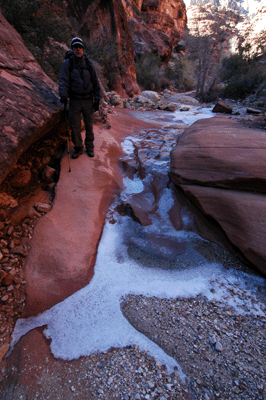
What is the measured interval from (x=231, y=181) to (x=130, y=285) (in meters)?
1.76

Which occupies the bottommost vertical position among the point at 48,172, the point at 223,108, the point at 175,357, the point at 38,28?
the point at 175,357

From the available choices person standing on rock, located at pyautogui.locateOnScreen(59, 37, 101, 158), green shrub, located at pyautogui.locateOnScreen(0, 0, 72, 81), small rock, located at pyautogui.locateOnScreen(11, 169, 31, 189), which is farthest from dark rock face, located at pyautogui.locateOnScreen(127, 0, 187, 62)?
small rock, located at pyautogui.locateOnScreen(11, 169, 31, 189)

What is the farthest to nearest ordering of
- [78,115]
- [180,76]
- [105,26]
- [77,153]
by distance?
[180,76], [105,26], [77,153], [78,115]

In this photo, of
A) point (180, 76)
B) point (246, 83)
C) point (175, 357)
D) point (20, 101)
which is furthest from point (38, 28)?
point (180, 76)

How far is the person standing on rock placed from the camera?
2877mm

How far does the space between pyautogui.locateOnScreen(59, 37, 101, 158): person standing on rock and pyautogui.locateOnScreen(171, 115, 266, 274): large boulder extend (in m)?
1.57

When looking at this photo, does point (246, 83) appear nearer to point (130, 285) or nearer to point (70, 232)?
point (70, 232)

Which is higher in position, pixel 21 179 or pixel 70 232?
pixel 21 179

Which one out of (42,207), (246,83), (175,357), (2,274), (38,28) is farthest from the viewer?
(246,83)

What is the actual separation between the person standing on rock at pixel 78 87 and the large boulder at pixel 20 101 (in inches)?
9.7

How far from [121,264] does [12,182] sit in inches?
65.4

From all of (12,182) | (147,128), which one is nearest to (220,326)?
(12,182)

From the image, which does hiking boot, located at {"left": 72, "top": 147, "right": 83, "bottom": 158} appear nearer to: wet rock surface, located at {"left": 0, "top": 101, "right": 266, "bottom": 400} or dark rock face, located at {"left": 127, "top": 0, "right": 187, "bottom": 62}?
wet rock surface, located at {"left": 0, "top": 101, "right": 266, "bottom": 400}

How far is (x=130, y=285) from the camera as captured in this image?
2.11 meters
